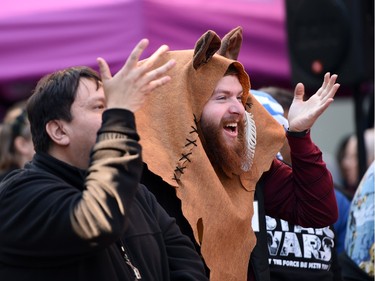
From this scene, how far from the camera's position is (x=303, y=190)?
3775 millimetres

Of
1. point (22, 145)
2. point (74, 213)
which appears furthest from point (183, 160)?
point (22, 145)

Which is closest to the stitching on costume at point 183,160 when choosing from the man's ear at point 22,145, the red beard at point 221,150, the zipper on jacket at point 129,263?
the red beard at point 221,150

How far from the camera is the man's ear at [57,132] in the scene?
289cm

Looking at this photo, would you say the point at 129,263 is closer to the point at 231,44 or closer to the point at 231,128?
the point at 231,128

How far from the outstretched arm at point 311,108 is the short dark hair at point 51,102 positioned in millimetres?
989

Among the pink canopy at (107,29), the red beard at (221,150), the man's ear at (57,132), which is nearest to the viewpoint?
the man's ear at (57,132)

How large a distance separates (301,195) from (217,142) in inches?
16.0

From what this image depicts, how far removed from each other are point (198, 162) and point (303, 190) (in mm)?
488

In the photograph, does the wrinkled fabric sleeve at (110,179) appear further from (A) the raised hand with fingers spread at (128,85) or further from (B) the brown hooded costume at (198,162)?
(B) the brown hooded costume at (198,162)

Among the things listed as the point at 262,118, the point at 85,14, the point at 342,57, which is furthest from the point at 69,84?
the point at 85,14

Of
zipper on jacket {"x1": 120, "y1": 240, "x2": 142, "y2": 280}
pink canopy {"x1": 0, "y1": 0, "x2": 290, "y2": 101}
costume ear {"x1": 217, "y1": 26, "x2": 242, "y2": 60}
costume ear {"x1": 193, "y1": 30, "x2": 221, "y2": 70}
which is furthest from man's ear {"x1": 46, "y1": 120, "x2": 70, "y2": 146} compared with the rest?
pink canopy {"x1": 0, "y1": 0, "x2": 290, "y2": 101}

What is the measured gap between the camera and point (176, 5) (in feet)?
23.4

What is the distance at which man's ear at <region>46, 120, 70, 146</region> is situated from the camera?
2891 millimetres

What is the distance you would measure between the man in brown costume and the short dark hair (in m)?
0.58
